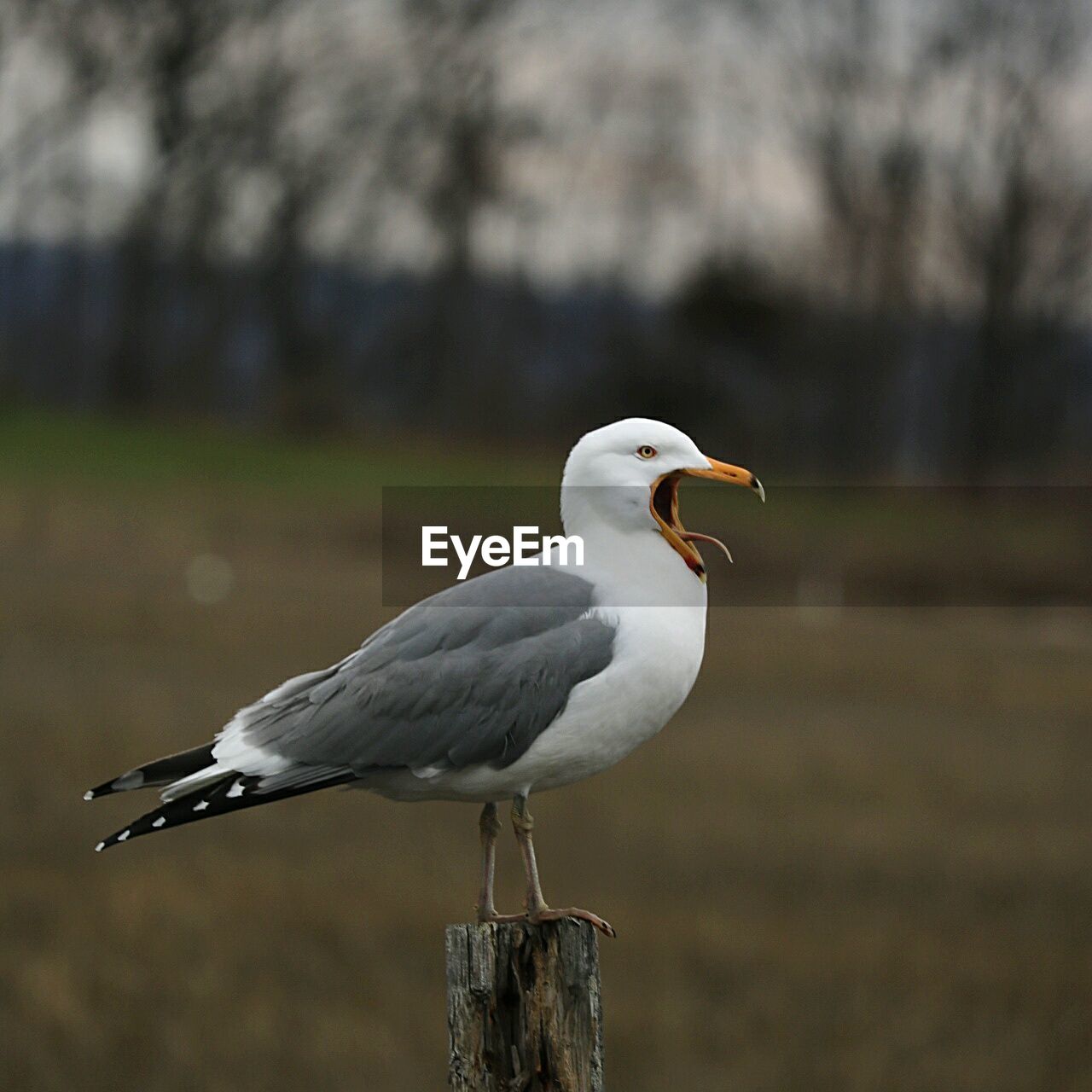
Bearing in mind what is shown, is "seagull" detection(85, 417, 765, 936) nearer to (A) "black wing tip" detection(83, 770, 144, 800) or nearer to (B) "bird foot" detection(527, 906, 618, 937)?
(A) "black wing tip" detection(83, 770, 144, 800)

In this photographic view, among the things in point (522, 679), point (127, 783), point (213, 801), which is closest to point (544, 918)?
point (522, 679)

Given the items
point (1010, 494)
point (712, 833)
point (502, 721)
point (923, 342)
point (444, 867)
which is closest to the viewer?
point (502, 721)

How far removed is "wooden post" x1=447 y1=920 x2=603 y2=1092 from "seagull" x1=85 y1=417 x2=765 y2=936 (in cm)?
32

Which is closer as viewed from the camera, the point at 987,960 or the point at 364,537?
the point at 987,960

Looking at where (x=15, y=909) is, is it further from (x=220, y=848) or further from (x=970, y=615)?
(x=970, y=615)

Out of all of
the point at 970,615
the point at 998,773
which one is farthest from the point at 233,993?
the point at 970,615

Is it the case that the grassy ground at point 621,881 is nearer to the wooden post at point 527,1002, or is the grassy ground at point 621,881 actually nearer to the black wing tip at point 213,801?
the wooden post at point 527,1002

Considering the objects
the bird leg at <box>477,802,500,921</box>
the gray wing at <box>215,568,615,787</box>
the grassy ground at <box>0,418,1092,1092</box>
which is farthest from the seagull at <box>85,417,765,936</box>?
the grassy ground at <box>0,418,1092,1092</box>

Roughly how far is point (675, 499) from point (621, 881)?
8.42 metres

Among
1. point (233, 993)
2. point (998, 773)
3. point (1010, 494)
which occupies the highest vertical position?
point (1010, 494)

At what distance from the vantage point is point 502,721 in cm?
306

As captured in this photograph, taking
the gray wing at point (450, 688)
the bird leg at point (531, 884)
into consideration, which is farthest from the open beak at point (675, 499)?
the bird leg at point (531, 884)

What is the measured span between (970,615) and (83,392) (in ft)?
52.2

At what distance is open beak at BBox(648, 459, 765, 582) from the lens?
2.97 metres
